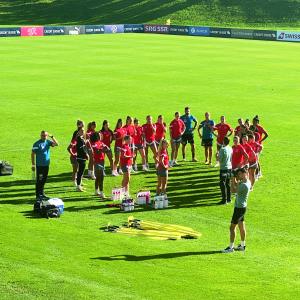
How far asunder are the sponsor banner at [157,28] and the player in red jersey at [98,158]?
73829mm

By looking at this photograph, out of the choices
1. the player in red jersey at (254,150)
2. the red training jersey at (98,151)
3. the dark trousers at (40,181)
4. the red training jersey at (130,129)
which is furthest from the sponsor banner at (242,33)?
the dark trousers at (40,181)

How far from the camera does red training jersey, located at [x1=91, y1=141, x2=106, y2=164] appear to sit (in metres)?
25.0

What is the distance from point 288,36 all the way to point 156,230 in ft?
230

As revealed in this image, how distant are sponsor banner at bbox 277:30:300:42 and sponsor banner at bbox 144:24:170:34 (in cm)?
1501

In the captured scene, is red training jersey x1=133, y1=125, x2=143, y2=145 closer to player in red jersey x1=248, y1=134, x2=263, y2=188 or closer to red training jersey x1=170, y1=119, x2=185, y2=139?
red training jersey x1=170, y1=119, x2=185, y2=139

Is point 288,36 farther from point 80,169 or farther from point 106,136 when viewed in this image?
point 80,169

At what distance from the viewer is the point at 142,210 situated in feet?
78.5

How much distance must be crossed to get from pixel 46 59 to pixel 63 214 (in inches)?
1727

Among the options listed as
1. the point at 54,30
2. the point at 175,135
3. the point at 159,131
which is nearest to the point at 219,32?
the point at 54,30

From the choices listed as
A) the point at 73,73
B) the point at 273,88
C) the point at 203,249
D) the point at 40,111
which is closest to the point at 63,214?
the point at 203,249

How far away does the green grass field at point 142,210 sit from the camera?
17.5 metres

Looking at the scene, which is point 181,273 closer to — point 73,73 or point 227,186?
point 227,186

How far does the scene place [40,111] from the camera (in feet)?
135

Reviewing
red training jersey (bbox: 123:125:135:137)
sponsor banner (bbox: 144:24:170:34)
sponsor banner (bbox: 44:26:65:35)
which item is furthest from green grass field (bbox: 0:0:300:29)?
red training jersey (bbox: 123:125:135:137)
